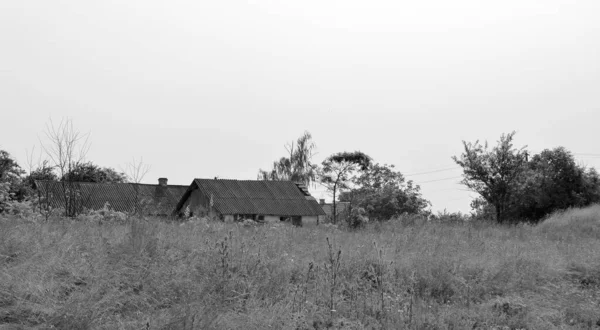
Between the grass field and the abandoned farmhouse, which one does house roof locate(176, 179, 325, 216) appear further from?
the grass field

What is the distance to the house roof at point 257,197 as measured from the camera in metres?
45.6

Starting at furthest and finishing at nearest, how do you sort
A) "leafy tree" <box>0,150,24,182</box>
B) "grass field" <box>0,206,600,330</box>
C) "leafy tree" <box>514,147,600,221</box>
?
"leafy tree" <box>514,147,600,221</box> < "leafy tree" <box>0,150,24,182</box> < "grass field" <box>0,206,600,330</box>

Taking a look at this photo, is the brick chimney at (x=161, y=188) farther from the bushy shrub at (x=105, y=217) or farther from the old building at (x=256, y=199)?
the bushy shrub at (x=105, y=217)

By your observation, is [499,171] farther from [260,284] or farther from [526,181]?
[260,284]

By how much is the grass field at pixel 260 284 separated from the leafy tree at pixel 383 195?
42180mm

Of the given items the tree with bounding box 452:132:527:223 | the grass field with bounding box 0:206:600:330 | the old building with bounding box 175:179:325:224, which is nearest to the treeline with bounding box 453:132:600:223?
the tree with bounding box 452:132:527:223

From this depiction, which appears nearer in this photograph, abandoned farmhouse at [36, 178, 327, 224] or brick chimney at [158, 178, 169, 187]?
abandoned farmhouse at [36, 178, 327, 224]

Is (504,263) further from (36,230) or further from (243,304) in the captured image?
(36,230)

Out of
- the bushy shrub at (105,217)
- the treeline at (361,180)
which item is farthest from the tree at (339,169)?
the bushy shrub at (105,217)

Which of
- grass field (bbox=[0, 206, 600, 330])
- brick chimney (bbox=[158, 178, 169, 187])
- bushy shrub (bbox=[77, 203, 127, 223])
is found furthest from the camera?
brick chimney (bbox=[158, 178, 169, 187])

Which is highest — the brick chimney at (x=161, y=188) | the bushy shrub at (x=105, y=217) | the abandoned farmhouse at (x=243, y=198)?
the brick chimney at (x=161, y=188)

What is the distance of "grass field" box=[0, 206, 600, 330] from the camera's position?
5.30 meters

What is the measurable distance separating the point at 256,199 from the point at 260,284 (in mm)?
41268

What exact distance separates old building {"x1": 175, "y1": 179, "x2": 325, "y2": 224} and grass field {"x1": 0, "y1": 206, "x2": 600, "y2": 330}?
118ft
